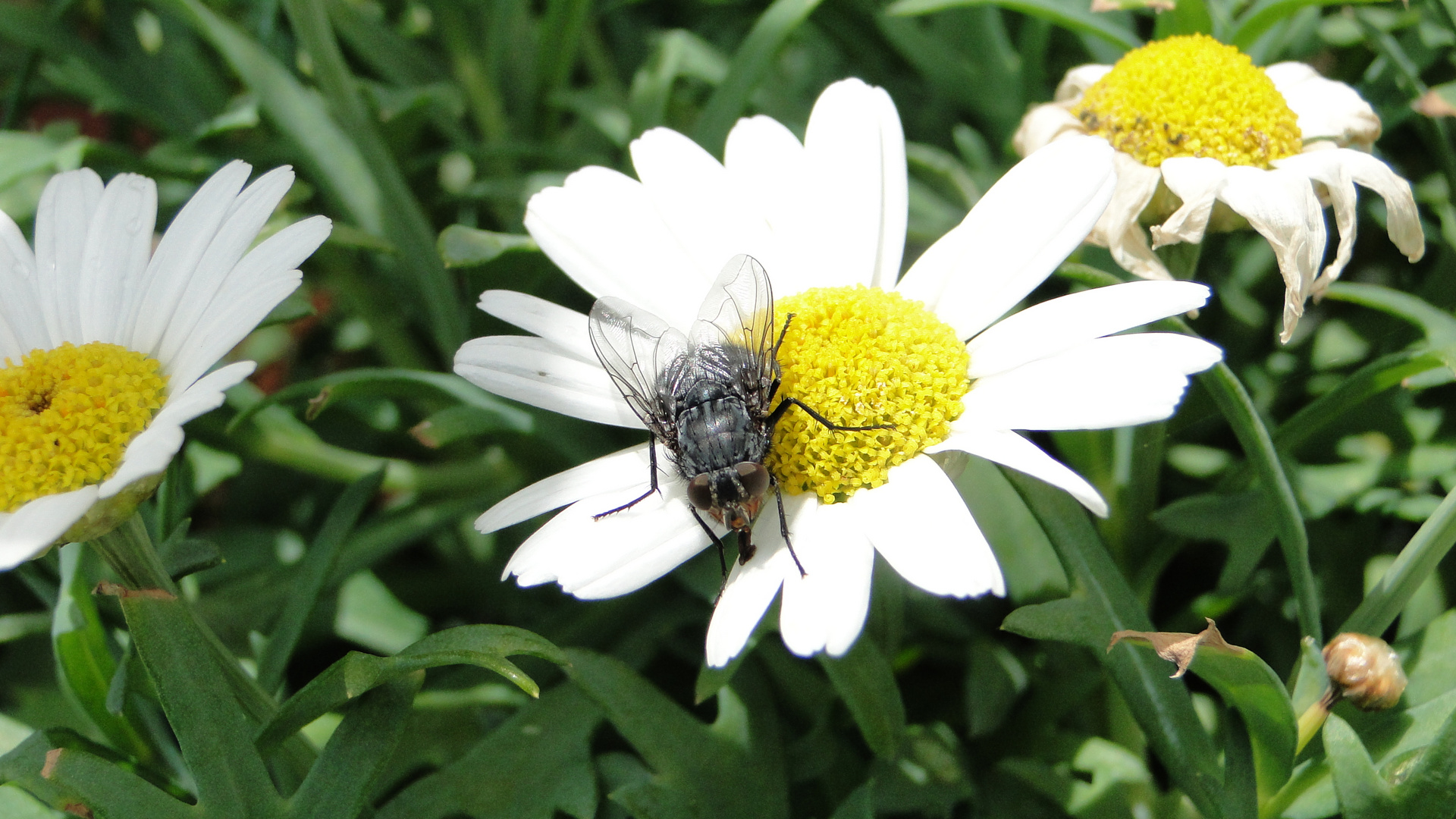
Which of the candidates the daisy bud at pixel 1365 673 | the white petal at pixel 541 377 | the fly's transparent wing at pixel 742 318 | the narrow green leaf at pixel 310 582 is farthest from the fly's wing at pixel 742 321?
the daisy bud at pixel 1365 673

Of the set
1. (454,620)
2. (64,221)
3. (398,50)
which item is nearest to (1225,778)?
(454,620)

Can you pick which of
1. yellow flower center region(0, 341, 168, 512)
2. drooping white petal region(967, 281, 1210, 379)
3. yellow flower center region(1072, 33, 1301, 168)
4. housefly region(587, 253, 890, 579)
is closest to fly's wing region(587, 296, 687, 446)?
housefly region(587, 253, 890, 579)

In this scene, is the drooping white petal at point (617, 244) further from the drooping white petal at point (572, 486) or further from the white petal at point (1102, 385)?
the white petal at point (1102, 385)

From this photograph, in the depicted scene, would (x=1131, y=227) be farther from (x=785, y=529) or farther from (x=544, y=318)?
(x=544, y=318)

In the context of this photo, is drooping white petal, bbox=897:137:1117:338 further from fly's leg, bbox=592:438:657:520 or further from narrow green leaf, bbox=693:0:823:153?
narrow green leaf, bbox=693:0:823:153

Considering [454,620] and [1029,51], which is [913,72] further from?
[454,620]
